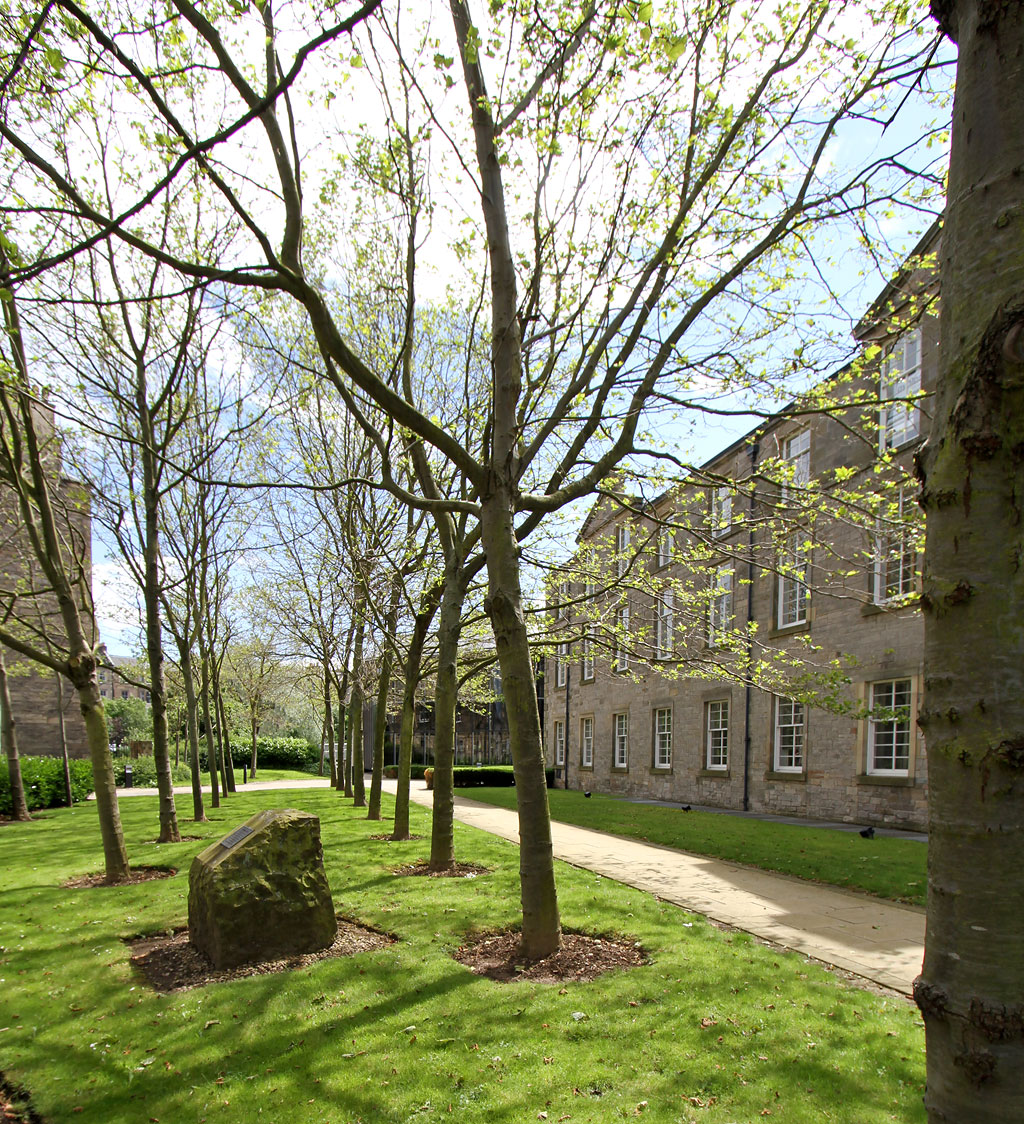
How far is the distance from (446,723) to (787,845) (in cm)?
694

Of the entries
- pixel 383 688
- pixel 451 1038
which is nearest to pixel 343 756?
pixel 383 688

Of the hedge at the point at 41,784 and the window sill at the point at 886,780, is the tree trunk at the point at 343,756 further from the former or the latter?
the window sill at the point at 886,780

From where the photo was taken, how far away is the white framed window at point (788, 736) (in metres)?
19.1

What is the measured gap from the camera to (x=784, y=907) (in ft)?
26.2

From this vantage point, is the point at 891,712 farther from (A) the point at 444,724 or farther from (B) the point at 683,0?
(B) the point at 683,0

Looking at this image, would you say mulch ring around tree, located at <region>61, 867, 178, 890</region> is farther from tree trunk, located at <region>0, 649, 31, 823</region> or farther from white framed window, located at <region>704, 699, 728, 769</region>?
white framed window, located at <region>704, 699, 728, 769</region>

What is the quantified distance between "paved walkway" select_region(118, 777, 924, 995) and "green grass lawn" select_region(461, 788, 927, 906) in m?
0.44

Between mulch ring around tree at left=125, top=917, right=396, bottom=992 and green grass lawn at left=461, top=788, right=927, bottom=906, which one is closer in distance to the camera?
mulch ring around tree at left=125, top=917, right=396, bottom=992

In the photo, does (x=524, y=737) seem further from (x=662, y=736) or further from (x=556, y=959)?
(x=662, y=736)

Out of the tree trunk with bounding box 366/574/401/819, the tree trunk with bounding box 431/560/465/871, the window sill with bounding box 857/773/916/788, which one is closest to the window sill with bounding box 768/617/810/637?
the window sill with bounding box 857/773/916/788

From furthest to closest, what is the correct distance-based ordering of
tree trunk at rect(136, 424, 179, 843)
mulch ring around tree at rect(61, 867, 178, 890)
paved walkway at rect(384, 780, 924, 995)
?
1. tree trunk at rect(136, 424, 179, 843)
2. mulch ring around tree at rect(61, 867, 178, 890)
3. paved walkway at rect(384, 780, 924, 995)

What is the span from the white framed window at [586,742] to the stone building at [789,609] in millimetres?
4347

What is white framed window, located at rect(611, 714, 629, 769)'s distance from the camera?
29502mm

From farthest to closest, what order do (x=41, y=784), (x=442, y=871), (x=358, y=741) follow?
(x=41, y=784) → (x=358, y=741) → (x=442, y=871)
